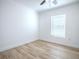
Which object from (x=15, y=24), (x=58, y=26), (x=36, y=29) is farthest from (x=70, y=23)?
(x=15, y=24)

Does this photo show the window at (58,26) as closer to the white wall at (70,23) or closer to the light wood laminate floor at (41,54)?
the white wall at (70,23)

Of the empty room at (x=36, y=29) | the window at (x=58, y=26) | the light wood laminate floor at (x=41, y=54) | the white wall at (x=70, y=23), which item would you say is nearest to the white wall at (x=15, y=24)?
the empty room at (x=36, y=29)

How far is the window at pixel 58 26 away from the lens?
12.4 ft

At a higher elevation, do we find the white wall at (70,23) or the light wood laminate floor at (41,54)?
the white wall at (70,23)

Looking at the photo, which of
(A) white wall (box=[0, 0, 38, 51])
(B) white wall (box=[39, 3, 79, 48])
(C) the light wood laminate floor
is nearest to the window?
(B) white wall (box=[39, 3, 79, 48])

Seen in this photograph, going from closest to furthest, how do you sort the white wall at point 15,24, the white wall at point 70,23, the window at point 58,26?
1. the white wall at point 15,24
2. the white wall at point 70,23
3. the window at point 58,26

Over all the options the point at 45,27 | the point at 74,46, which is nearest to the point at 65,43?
the point at 74,46

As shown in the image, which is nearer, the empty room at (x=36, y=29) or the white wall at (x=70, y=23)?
the empty room at (x=36, y=29)

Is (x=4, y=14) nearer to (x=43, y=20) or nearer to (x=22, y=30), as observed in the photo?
(x=22, y=30)

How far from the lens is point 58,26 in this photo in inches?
158

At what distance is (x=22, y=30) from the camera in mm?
3867

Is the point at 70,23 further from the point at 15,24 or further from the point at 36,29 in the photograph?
the point at 15,24

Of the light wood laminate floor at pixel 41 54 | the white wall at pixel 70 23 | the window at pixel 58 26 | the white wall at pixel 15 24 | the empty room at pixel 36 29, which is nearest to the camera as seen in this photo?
the light wood laminate floor at pixel 41 54

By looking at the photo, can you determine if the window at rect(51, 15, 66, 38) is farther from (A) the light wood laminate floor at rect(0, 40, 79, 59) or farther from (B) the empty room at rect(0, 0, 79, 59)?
(A) the light wood laminate floor at rect(0, 40, 79, 59)
